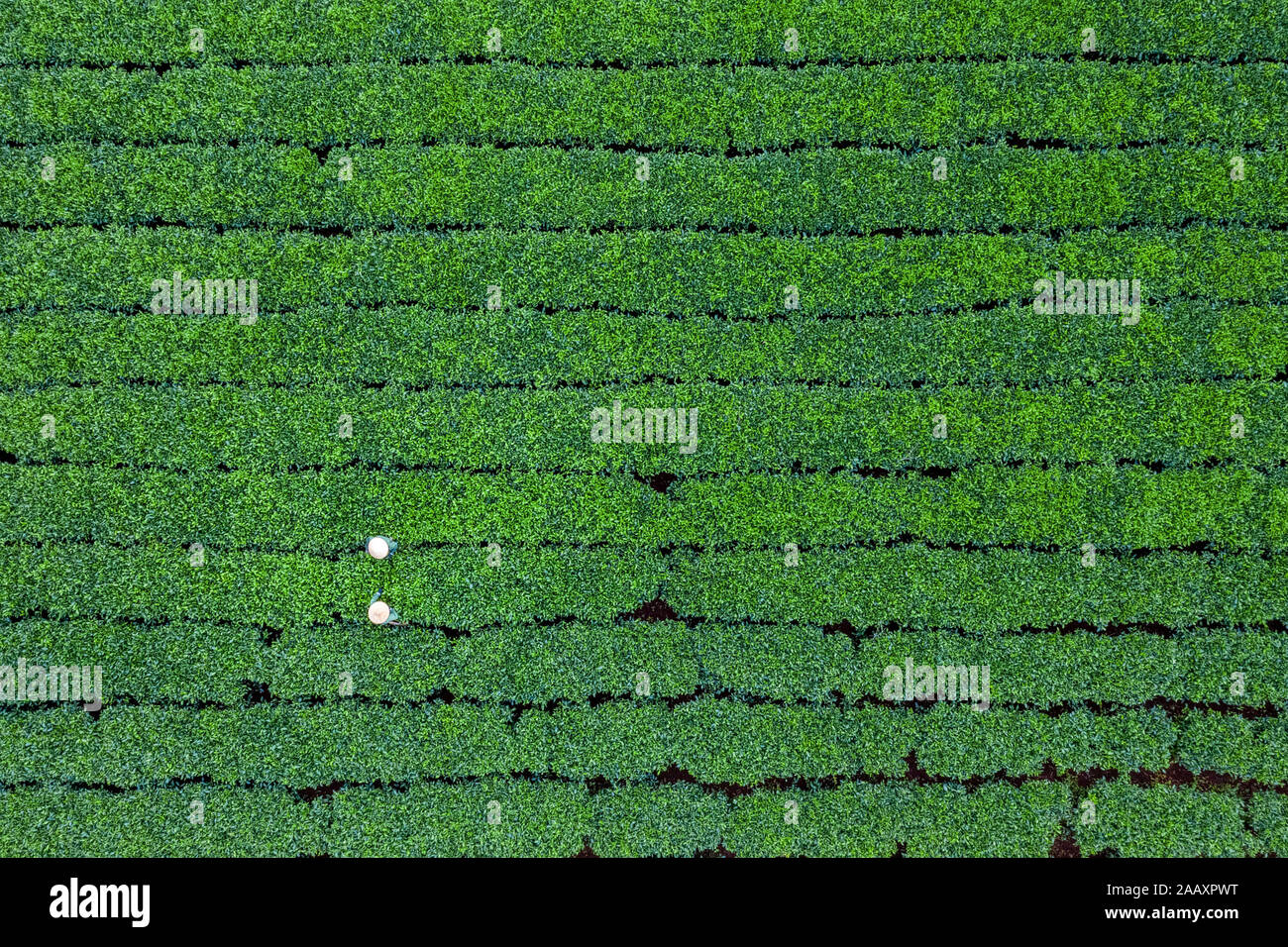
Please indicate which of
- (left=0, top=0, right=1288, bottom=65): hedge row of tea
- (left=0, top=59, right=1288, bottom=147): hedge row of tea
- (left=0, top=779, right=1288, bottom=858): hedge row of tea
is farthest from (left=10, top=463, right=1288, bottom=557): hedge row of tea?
(left=0, top=0, right=1288, bottom=65): hedge row of tea

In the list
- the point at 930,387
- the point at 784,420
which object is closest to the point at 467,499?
the point at 784,420

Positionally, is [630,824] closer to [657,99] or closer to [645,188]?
[645,188]

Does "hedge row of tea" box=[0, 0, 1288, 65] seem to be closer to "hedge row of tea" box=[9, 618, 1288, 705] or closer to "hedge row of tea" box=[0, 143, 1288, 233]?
"hedge row of tea" box=[0, 143, 1288, 233]

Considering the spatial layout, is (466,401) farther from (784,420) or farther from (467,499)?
(784,420)

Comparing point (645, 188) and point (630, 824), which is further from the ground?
point (645, 188)

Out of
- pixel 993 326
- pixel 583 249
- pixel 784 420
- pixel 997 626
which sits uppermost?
pixel 583 249

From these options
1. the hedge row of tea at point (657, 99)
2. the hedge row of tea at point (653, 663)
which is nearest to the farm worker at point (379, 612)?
the hedge row of tea at point (653, 663)

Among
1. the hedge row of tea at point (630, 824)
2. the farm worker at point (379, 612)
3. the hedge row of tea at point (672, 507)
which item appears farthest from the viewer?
the hedge row of tea at point (672, 507)

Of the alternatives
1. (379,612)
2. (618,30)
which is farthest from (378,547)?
(618,30)

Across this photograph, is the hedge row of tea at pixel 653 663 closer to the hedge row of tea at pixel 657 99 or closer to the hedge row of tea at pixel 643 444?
the hedge row of tea at pixel 643 444
